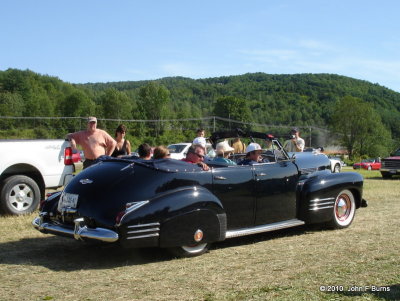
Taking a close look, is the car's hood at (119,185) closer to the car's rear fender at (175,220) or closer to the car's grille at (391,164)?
the car's rear fender at (175,220)

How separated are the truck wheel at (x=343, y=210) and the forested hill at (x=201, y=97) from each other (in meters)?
74.7

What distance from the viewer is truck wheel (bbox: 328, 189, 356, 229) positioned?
7.23 meters

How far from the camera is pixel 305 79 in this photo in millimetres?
145125

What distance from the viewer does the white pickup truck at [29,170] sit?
849 centimetres

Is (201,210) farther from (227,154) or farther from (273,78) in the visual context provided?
(273,78)

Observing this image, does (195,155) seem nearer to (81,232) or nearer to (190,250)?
(190,250)

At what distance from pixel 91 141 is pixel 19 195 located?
1.60m

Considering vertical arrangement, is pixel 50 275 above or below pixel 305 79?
below

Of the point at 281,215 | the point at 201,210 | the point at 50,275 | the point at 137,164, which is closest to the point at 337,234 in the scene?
the point at 281,215

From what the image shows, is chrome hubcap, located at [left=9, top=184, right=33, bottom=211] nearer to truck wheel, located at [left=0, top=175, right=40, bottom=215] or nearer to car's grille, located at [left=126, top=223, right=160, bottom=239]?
truck wheel, located at [left=0, top=175, right=40, bottom=215]

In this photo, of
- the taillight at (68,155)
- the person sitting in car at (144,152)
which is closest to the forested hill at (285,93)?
the taillight at (68,155)

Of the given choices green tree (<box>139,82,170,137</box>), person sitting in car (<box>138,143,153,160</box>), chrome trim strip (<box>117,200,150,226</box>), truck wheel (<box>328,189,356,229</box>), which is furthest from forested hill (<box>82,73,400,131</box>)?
chrome trim strip (<box>117,200,150,226</box>)

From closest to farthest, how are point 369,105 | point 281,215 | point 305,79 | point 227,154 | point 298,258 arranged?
point 298,258
point 281,215
point 227,154
point 369,105
point 305,79

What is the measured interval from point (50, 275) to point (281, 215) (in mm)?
3138
